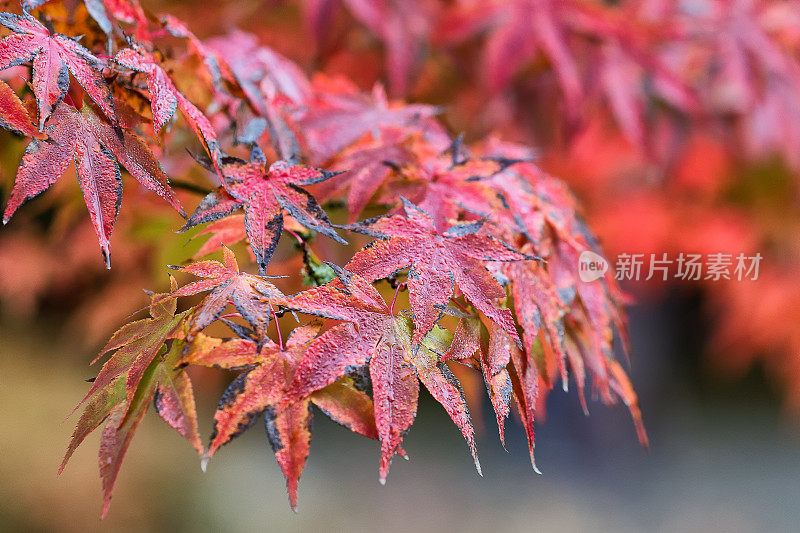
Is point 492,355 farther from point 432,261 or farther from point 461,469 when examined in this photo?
point 461,469

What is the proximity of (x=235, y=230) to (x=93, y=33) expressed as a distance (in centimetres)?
28

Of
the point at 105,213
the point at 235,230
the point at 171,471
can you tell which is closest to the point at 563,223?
the point at 235,230

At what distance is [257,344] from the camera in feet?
1.42

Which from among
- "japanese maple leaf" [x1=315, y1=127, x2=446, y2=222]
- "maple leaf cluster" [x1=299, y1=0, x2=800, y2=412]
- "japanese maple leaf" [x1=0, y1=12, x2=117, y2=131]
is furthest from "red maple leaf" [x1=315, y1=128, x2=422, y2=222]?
"maple leaf cluster" [x1=299, y1=0, x2=800, y2=412]

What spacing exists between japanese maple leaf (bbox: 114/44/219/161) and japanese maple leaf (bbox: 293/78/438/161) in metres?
0.24

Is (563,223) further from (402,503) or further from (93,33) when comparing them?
(402,503)

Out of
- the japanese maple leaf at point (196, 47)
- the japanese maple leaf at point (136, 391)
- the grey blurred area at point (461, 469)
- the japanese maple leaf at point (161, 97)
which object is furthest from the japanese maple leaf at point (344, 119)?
the grey blurred area at point (461, 469)

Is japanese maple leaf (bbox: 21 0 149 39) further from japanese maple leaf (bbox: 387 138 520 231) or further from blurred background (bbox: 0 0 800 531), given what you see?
japanese maple leaf (bbox: 387 138 520 231)

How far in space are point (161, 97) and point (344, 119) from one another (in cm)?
34

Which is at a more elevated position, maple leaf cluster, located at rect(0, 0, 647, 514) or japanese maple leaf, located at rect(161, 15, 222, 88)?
japanese maple leaf, located at rect(161, 15, 222, 88)

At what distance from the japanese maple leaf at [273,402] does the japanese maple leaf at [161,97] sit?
16 cm

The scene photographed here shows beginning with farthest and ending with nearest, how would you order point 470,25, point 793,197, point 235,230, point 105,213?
point 793,197
point 470,25
point 235,230
point 105,213

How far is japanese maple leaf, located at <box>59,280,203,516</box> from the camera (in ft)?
1.34

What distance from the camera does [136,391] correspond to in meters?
0.43
